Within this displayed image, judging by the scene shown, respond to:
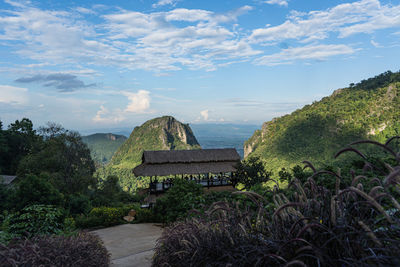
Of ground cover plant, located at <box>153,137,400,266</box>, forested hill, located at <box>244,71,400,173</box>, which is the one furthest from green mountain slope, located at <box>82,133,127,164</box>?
ground cover plant, located at <box>153,137,400,266</box>

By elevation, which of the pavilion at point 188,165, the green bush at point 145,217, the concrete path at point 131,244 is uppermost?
the pavilion at point 188,165

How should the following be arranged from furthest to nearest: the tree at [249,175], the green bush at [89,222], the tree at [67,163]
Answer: the tree at [67,163] → the tree at [249,175] → the green bush at [89,222]

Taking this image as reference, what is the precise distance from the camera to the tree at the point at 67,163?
24.0 m

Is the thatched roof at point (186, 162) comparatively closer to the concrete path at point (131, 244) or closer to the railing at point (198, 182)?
the railing at point (198, 182)

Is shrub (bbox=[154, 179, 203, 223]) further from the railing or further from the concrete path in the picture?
the railing

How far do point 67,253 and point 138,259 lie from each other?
6.58 ft

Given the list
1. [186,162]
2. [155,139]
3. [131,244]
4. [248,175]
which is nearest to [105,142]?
[155,139]

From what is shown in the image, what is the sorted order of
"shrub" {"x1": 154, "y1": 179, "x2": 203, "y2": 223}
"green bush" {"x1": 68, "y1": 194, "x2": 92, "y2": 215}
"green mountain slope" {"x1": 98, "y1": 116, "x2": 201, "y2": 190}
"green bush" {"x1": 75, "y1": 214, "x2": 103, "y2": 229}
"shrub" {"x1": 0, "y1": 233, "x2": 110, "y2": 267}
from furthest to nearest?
"green mountain slope" {"x1": 98, "y1": 116, "x2": 201, "y2": 190}
"green bush" {"x1": 68, "y1": 194, "x2": 92, "y2": 215}
"green bush" {"x1": 75, "y1": 214, "x2": 103, "y2": 229}
"shrub" {"x1": 154, "y1": 179, "x2": 203, "y2": 223}
"shrub" {"x1": 0, "y1": 233, "x2": 110, "y2": 267}

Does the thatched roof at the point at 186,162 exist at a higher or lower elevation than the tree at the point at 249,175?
higher

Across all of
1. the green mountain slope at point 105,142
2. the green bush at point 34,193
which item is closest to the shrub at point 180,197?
the green bush at point 34,193

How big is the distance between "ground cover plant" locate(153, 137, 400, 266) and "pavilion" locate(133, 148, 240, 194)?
12.1 m

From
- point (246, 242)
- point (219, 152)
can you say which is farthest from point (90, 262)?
point (219, 152)

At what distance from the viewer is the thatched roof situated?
15.1 meters

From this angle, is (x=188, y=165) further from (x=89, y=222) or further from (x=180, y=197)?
(x=180, y=197)
